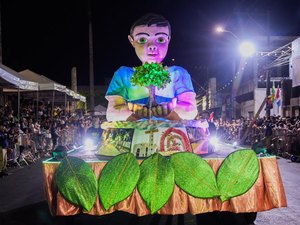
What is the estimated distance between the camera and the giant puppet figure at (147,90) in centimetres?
653

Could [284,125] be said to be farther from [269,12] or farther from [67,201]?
[269,12]

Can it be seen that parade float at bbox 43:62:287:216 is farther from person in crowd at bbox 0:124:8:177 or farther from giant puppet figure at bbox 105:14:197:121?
person in crowd at bbox 0:124:8:177

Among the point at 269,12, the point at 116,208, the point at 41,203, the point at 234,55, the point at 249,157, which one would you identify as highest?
the point at 269,12

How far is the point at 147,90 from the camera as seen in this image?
6742mm

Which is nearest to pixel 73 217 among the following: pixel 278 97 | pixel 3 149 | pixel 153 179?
pixel 153 179

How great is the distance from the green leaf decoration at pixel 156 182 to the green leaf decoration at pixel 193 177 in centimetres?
12

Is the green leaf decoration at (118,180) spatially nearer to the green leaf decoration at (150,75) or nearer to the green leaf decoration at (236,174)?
the green leaf decoration at (236,174)

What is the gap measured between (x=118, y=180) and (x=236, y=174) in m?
1.64

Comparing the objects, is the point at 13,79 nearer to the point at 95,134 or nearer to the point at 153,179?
the point at 95,134

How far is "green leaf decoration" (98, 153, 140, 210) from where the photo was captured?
5016mm

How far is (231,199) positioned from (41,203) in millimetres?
4269

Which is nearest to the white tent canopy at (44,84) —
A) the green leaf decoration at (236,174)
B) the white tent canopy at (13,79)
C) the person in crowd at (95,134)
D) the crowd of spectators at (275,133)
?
the white tent canopy at (13,79)

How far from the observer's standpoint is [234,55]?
37.2 metres

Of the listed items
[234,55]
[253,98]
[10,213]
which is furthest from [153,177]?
[234,55]
